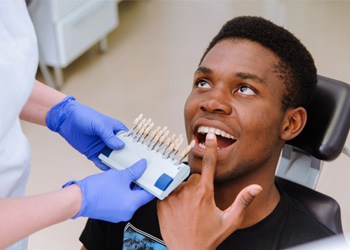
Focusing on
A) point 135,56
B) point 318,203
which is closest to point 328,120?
point 318,203

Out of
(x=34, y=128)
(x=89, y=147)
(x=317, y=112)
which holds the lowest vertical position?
(x=34, y=128)

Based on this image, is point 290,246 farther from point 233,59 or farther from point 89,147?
point 89,147

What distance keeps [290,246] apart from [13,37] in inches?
31.6

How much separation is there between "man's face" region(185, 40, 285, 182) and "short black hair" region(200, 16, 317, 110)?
0.07ft

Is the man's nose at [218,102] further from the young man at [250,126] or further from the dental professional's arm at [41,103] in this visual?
the dental professional's arm at [41,103]

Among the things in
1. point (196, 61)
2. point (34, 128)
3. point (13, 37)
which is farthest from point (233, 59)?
point (196, 61)

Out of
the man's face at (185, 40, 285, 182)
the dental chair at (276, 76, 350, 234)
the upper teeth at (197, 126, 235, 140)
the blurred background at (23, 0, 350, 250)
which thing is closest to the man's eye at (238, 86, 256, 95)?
the man's face at (185, 40, 285, 182)

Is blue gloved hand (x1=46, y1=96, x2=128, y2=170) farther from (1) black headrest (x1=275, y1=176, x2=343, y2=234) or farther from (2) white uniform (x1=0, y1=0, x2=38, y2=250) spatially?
(1) black headrest (x1=275, y1=176, x2=343, y2=234)

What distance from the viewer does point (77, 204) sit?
1272mm

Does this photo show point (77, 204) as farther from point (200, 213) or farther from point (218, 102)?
point (218, 102)

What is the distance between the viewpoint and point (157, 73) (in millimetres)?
3404

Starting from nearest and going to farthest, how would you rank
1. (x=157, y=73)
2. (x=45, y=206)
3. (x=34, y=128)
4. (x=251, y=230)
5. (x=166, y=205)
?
(x=45, y=206) → (x=166, y=205) → (x=251, y=230) → (x=34, y=128) → (x=157, y=73)

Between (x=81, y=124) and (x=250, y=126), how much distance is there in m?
0.48

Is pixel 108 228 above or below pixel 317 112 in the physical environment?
below
